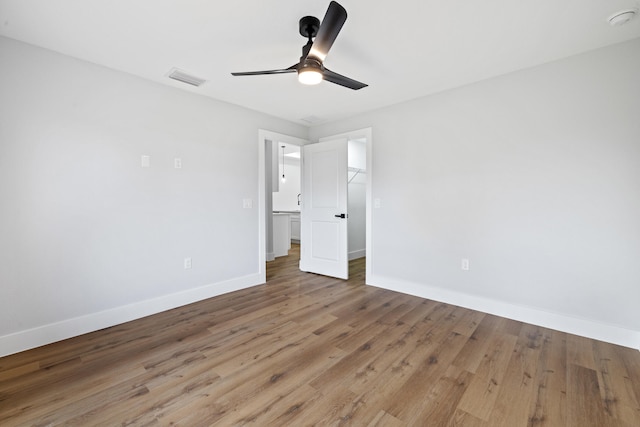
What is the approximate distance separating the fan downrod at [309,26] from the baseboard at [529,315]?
290 cm

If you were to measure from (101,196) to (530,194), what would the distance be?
13.3 feet

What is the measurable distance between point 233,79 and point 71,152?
161 cm

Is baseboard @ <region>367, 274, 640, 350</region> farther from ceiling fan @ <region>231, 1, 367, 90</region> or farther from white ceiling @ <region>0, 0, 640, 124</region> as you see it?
ceiling fan @ <region>231, 1, 367, 90</region>

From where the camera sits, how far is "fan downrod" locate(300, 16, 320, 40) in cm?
190

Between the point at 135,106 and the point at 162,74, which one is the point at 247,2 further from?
the point at 135,106

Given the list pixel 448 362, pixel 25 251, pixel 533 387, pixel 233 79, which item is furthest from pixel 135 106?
pixel 533 387

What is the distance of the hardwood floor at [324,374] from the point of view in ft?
4.97

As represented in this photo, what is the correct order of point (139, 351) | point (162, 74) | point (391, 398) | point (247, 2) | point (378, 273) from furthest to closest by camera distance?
point (378, 273)
point (162, 74)
point (139, 351)
point (247, 2)
point (391, 398)

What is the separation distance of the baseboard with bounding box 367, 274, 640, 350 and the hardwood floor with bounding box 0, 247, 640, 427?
9 centimetres

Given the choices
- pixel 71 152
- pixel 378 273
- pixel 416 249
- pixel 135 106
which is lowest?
pixel 378 273

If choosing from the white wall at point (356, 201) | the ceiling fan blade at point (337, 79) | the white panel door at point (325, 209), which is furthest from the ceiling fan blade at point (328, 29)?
the white wall at point (356, 201)

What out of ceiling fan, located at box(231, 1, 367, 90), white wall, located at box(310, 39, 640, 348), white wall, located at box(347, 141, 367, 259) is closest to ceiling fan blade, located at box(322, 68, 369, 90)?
ceiling fan, located at box(231, 1, 367, 90)

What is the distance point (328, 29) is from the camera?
1.65 m

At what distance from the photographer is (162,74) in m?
2.75
